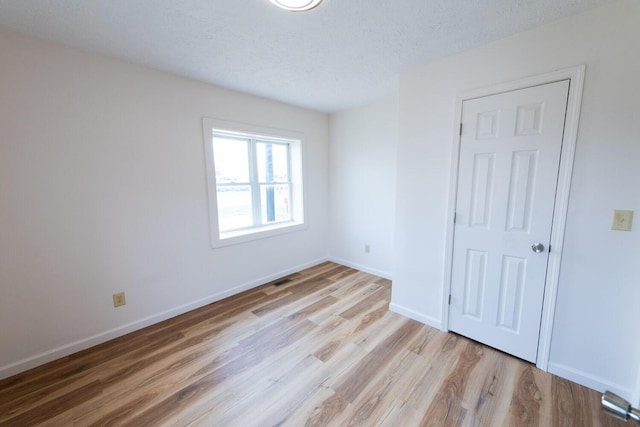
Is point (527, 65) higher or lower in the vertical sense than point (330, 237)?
higher

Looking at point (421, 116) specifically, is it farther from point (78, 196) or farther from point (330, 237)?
Answer: point (78, 196)

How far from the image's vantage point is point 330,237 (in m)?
4.14

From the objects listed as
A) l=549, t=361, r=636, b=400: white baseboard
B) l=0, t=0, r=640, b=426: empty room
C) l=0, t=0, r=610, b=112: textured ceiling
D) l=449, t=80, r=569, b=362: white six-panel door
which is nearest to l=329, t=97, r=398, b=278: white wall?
l=0, t=0, r=640, b=426: empty room

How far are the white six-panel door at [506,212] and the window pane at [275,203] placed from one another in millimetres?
2321

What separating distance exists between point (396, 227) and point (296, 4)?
194 cm

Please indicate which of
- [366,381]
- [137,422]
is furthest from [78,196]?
[366,381]

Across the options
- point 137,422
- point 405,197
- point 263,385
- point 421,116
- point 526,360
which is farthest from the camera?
point 405,197

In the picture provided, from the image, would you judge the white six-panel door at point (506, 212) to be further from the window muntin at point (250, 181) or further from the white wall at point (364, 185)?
the window muntin at point (250, 181)

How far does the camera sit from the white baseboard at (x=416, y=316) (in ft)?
7.72

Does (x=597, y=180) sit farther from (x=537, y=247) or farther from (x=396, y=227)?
(x=396, y=227)

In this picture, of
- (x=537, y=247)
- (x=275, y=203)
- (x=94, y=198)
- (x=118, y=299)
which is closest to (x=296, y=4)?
(x=94, y=198)

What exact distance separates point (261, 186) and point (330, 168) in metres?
1.16

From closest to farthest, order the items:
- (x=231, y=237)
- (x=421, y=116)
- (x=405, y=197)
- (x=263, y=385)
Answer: (x=263, y=385)
(x=421, y=116)
(x=405, y=197)
(x=231, y=237)

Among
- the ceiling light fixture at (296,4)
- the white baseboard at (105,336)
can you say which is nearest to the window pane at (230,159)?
the white baseboard at (105,336)
